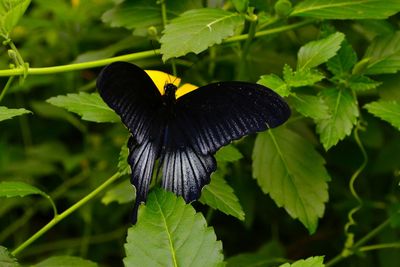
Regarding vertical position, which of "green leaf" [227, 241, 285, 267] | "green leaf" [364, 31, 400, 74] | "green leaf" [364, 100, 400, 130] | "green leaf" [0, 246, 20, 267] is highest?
"green leaf" [364, 31, 400, 74]

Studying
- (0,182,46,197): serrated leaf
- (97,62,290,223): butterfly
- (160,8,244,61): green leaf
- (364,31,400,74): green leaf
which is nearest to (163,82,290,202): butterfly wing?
(97,62,290,223): butterfly

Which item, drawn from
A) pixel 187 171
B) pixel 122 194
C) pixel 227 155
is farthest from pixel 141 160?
pixel 122 194

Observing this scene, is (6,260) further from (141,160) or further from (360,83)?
(360,83)

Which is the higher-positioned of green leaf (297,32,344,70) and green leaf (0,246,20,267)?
green leaf (297,32,344,70)

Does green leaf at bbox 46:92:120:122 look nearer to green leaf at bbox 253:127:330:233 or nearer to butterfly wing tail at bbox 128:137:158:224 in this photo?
butterfly wing tail at bbox 128:137:158:224

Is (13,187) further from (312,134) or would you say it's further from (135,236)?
(312,134)

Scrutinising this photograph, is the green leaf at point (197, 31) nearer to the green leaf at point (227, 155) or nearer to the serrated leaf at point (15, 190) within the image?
the green leaf at point (227, 155)

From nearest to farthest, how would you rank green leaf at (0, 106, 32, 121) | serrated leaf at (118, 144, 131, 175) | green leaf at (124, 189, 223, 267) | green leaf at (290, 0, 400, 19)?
1. green leaf at (124, 189, 223, 267)
2. green leaf at (0, 106, 32, 121)
3. serrated leaf at (118, 144, 131, 175)
4. green leaf at (290, 0, 400, 19)

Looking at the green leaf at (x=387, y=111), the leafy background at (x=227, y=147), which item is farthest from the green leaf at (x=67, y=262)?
the green leaf at (x=387, y=111)
